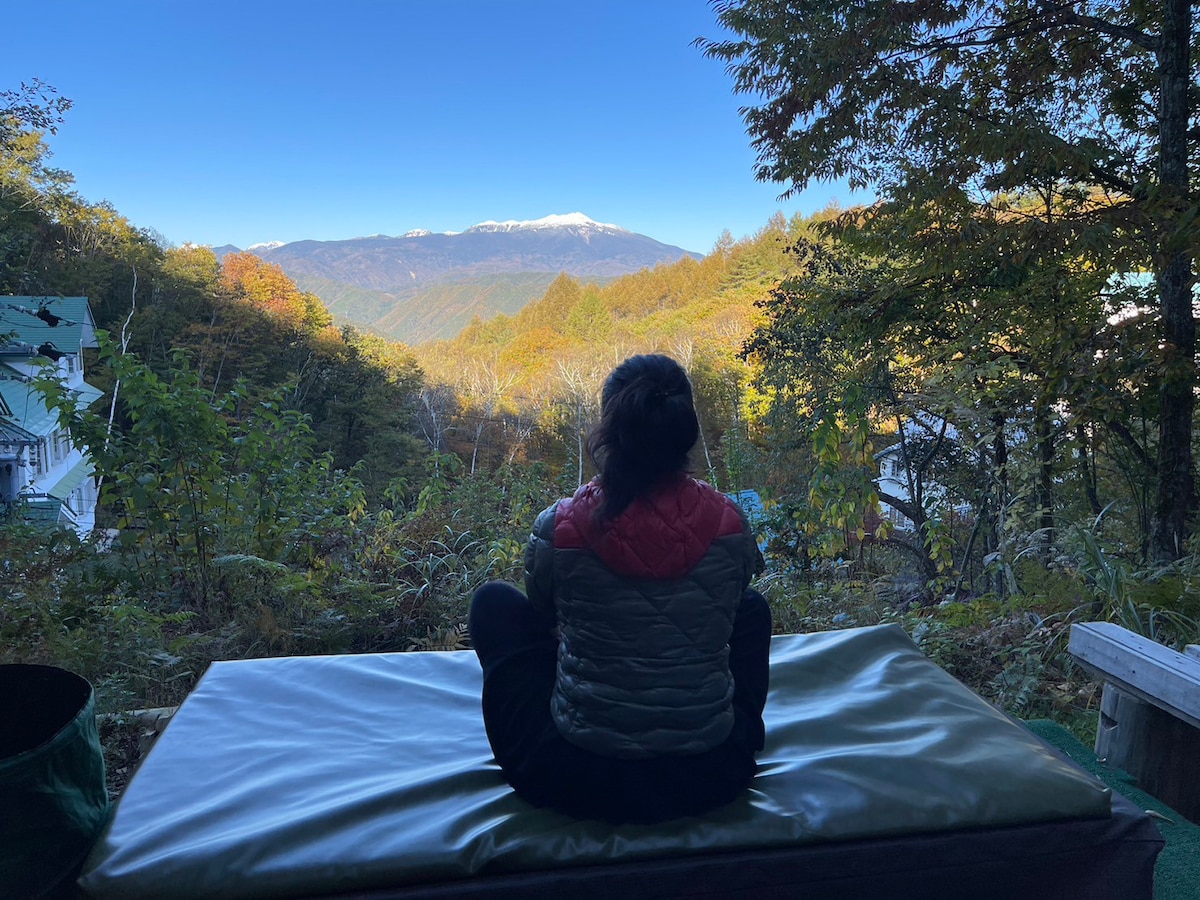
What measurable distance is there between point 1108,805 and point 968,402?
3328mm

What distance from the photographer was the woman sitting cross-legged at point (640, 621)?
120cm

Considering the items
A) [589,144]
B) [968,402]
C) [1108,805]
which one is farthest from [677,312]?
[589,144]

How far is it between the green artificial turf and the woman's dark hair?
1208 mm

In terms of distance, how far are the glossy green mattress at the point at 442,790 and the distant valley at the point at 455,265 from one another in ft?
100

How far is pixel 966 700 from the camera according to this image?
1.75m

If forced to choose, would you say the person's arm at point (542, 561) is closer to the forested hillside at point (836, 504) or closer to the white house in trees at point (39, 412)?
the forested hillside at point (836, 504)

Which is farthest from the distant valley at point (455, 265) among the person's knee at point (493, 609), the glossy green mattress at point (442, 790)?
the person's knee at point (493, 609)

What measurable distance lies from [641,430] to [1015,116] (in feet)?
11.4

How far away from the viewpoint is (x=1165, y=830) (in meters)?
1.79

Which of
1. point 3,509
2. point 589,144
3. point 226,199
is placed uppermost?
point 589,144

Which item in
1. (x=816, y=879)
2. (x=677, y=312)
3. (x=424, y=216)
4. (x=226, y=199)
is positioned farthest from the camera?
(x=424, y=216)

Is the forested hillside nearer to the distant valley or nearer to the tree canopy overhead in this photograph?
the tree canopy overhead

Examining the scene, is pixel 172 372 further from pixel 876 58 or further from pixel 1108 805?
pixel 876 58

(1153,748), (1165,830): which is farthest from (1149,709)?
(1165,830)
